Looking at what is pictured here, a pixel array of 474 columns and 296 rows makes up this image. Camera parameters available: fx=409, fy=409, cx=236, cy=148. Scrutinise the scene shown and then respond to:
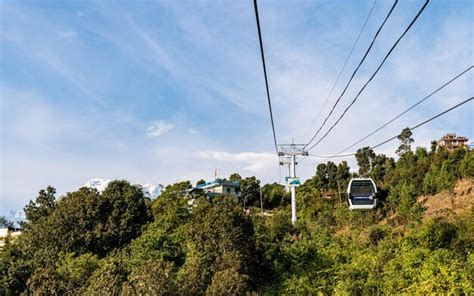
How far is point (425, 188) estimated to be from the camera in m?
24.1

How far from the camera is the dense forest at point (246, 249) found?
42.0 ft

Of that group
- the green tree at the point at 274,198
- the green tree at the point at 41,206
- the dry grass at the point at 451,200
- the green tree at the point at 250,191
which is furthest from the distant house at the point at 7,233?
the dry grass at the point at 451,200

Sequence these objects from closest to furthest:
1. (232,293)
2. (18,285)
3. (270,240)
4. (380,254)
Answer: (232,293)
(380,254)
(18,285)
(270,240)

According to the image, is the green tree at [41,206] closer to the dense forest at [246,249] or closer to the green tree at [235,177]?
the dense forest at [246,249]

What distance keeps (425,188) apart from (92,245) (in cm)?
1931

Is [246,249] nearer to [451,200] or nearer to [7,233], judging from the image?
[451,200]

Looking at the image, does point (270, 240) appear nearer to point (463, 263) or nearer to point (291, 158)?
point (463, 263)

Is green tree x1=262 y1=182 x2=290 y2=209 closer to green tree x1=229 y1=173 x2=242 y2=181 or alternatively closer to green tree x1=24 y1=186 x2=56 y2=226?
green tree x1=229 y1=173 x2=242 y2=181

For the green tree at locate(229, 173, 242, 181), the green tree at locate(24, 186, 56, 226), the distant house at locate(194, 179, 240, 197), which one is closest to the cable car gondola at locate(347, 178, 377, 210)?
the green tree at locate(24, 186, 56, 226)

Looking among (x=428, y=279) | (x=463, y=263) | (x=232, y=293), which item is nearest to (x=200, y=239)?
(x=232, y=293)

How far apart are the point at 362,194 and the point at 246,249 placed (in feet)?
16.9

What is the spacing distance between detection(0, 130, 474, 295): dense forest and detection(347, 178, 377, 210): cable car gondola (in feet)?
2.71

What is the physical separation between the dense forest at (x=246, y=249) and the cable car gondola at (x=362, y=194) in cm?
83

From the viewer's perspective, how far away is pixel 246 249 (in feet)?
52.2
